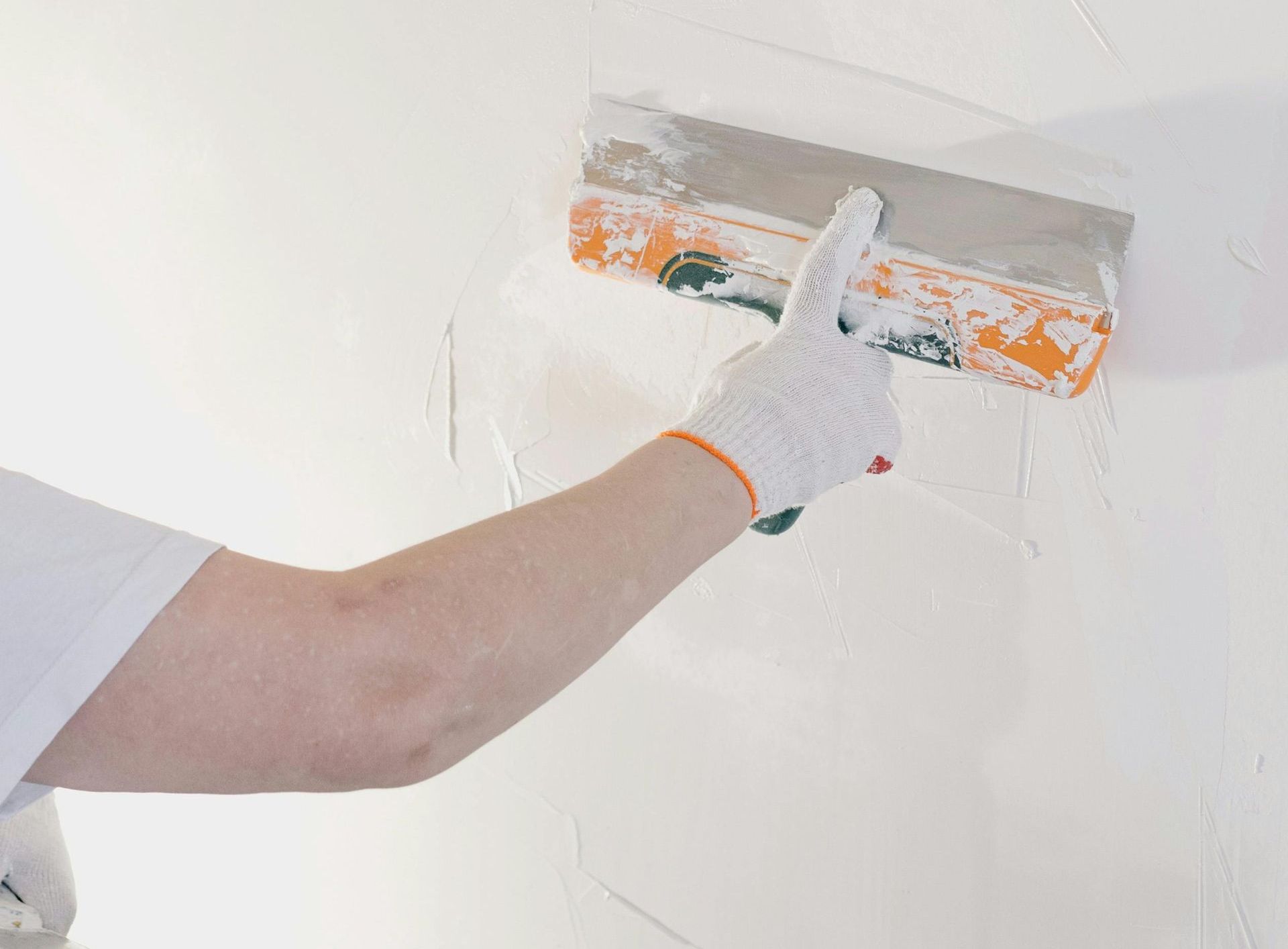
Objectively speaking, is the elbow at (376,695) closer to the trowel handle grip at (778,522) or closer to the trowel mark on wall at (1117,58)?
the trowel handle grip at (778,522)

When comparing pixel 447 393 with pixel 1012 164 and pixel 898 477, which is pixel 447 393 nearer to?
pixel 898 477

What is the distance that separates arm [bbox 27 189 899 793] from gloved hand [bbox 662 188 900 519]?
7 cm

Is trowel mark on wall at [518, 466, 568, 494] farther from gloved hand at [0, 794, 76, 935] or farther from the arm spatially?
gloved hand at [0, 794, 76, 935]

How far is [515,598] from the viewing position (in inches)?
23.6

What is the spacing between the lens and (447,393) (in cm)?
118

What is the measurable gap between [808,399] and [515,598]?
311 millimetres

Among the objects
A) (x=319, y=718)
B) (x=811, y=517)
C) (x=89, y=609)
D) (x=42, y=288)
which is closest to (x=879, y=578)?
(x=811, y=517)

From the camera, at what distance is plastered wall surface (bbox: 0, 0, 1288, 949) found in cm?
81

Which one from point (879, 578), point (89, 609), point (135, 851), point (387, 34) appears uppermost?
point (387, 34)

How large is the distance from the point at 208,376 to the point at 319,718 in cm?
90

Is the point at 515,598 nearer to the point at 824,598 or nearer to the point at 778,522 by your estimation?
the point at 778,522

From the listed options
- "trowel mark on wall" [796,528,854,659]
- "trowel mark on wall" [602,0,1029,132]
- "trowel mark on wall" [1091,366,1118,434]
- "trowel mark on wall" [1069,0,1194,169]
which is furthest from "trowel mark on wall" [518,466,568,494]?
"trowel mark on wall" [1069,0,1194,169]

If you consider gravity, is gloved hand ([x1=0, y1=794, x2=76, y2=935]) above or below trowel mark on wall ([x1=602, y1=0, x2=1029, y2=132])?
below

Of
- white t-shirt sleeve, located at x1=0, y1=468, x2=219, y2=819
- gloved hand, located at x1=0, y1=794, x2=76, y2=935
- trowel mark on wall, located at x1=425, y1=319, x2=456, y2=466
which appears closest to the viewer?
white t-shirt sleeve, located at x1=0, y1=468, x2=219, y2=819
